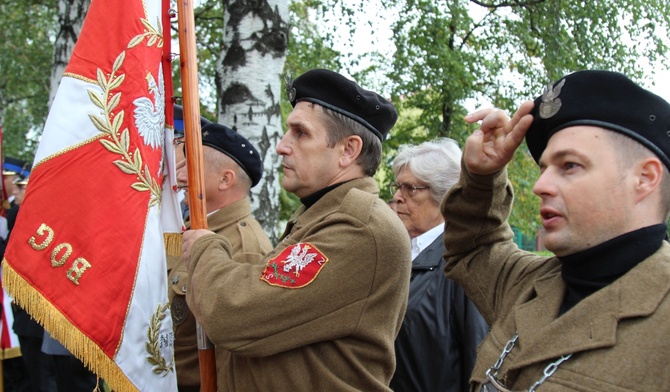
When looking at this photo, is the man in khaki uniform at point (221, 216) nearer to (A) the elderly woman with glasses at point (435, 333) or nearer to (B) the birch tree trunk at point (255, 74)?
(A) the elderly woman with glasses at point (435, 333)

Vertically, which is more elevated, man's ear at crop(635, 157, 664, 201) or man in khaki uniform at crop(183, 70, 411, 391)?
man's ear at crop(635, 157, 664, 201)

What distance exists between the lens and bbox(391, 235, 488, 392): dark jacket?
3.33 metres

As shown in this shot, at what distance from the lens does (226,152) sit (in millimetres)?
3969

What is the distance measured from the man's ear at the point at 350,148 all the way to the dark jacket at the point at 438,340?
2.87ft

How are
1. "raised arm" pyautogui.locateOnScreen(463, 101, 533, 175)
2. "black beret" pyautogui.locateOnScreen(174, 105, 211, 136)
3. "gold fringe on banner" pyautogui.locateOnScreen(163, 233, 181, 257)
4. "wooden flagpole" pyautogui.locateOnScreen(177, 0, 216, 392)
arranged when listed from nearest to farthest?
1. "raised arm" pyautogui.locateOnScreen(463, 101, 533, 175)
2. "wooden flagpole" pyautogui.locateOnScreen(177, 0, 216, 392)
3. "gold fringe on banner" pyautogui.locateOnScreen(163, 233, 181, 257)
4. "black beret" pyautogui.locateOnScreen(174, 105, 211, 136)

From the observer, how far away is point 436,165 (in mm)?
3975

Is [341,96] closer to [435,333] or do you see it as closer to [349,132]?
[349,132]

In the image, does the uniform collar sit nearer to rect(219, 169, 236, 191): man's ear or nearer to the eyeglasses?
the eyeglasses

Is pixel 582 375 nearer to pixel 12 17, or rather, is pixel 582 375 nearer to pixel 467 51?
A: pixel 467 51

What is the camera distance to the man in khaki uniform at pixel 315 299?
245cm

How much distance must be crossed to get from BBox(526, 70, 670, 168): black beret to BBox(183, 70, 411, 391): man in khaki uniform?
88cm

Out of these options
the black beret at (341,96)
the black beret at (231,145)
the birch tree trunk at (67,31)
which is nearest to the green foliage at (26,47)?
the birch tree trunk at (67,31)

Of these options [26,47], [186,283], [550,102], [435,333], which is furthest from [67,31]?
[26,47]

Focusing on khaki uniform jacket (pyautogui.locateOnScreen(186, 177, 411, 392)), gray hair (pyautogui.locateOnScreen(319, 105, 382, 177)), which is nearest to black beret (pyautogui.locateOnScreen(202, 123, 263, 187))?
gray hair (pyautogui.locateOnScreen(319, 105, 382, 177))
